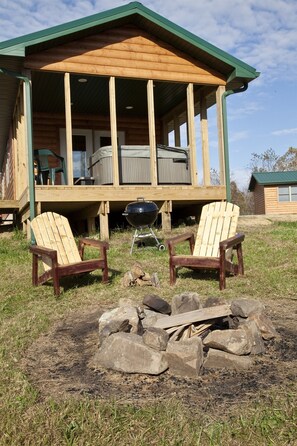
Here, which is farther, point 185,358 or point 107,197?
point 107,197

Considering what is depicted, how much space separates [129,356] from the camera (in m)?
2.84

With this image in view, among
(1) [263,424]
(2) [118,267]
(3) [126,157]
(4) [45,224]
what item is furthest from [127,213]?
A: (1) [263,424]

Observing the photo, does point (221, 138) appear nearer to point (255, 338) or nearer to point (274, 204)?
point (255, 338)

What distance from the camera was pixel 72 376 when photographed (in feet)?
Answer: 9.04

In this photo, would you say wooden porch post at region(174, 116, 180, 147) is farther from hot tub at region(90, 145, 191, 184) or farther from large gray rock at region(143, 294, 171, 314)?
large gray rock at region(143, 294, 171, 314)

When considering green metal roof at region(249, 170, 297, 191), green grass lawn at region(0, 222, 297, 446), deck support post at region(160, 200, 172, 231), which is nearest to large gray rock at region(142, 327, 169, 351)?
green grass lawn at region(0, 222, 297, 446)

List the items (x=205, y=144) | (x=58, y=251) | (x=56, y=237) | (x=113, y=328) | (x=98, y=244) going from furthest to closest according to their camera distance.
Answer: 1. (x=205, y=144)
2. (x=56, y=237)
3. (x=58, y=251)
4. (x=98, y=244)
5. (x=113, y=328)

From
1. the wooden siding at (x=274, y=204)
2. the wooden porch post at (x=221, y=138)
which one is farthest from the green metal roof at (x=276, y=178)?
the wooden porch post at (x=221, y=138)

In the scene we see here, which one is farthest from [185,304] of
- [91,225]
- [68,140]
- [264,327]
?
[91,225]

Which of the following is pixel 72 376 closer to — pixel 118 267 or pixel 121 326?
pixel 121 326

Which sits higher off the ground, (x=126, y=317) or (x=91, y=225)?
(x=91, y=225)

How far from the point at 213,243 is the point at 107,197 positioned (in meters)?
3.30

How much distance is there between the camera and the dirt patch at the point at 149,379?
95.7 inches

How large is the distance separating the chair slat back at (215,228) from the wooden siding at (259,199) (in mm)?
18916
